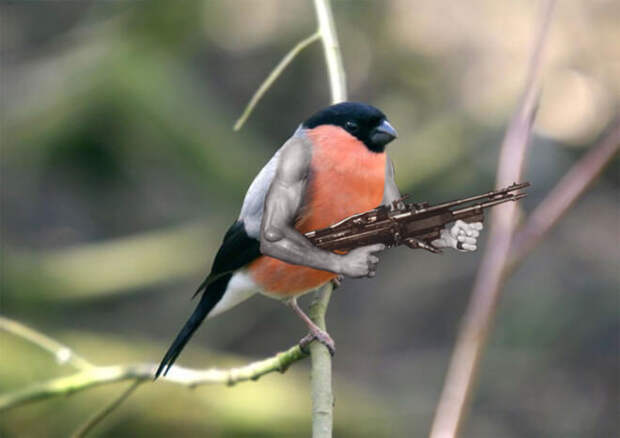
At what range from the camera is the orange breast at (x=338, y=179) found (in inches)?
25.9

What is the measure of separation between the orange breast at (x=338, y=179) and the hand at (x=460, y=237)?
114 mm

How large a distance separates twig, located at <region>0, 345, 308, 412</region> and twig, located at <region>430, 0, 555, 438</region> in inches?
14.3

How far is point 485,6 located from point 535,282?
4.81ft

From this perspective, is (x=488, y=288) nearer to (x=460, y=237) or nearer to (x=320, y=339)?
(x=460, y=237)

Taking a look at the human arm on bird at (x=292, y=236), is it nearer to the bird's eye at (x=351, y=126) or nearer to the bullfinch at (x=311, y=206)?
the bullfinch at (x=311, y=206)

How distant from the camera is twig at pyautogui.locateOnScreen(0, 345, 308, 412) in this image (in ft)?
2.75

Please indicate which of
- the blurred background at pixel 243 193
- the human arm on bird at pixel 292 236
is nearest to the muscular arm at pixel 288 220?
the human arm on bird at pixel 292 236

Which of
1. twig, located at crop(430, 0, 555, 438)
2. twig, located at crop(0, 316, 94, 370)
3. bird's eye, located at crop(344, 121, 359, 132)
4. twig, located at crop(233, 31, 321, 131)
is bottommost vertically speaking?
twig, located at crop(430, 0, 555, 438)

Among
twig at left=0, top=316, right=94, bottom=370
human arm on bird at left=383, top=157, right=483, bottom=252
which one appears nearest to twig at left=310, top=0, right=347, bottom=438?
human arm on bird at left=383, top=157, right=483, bottom=252

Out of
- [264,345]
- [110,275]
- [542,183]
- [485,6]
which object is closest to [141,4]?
[110,275]

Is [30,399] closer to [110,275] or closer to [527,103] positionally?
[527,103]

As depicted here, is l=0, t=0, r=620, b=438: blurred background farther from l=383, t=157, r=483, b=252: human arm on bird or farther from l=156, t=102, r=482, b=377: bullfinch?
l=383, t=157, r=483, b=252: human arm on bird

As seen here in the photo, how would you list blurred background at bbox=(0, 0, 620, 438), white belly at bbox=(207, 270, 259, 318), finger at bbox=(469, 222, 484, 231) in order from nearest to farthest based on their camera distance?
finger at bbox=(469, 222, 484, 231) < white belly at bbox=(207, 270, 259, 318) < blurred background at bbox=(0, 0, 620, 438)

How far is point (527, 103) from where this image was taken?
0.54 metres
